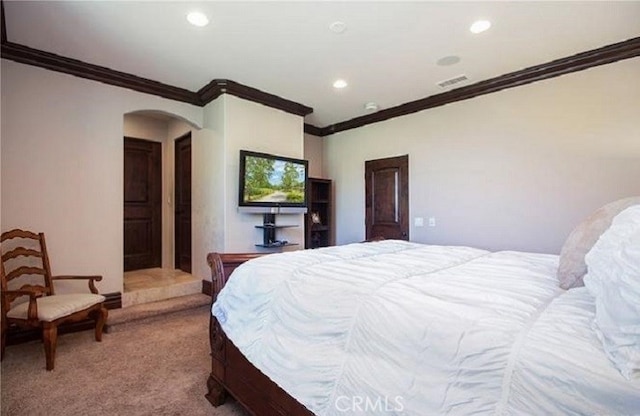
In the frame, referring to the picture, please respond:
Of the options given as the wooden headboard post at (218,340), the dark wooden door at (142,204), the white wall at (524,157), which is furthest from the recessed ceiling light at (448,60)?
the dark wooden door at (142,204)

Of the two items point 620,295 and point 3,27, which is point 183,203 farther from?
point 620,295

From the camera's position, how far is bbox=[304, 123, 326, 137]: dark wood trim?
558 centimetres

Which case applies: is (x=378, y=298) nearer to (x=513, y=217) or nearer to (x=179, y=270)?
(x=513, y=217)

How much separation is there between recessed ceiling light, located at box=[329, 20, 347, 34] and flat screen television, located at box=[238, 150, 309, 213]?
1.82m

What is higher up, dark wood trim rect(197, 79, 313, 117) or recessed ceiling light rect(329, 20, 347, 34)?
recessed ceiling light rect(329, 20, 347, 34)

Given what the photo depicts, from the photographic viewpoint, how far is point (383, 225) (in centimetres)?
481

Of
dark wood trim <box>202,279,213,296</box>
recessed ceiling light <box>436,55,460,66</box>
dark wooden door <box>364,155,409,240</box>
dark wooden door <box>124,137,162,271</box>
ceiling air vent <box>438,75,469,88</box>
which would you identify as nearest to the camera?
recessed ceiling light <box>436,55,460,66</box>

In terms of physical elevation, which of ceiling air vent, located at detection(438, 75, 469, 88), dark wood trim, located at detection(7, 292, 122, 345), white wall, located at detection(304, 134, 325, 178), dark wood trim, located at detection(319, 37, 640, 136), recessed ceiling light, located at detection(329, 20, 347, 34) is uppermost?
recessed ceiling light, located at detection(329, 20, 347, 34)

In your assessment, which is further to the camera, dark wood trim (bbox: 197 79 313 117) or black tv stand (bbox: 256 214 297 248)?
black tv stand (bbox: 256 214 297 248)

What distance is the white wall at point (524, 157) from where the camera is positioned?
9.73 feet

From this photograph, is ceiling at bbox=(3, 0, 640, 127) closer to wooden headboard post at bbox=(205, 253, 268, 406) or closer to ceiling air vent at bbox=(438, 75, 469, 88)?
ceiling air vent at bbox=(438, 75, 469, 88)

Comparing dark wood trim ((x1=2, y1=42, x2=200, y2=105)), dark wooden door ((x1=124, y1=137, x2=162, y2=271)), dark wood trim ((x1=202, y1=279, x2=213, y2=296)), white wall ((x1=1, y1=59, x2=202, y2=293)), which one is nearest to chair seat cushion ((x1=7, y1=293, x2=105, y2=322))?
white wall ((x1=1, y1=59, x2=202, y2=293))

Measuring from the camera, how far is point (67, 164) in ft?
10.6

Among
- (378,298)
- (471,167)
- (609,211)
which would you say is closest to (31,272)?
(378,298)
